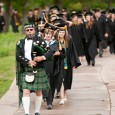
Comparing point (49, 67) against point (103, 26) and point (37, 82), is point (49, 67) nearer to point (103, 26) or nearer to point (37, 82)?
point (37, 82)

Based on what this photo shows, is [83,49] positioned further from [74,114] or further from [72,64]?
[74,114]

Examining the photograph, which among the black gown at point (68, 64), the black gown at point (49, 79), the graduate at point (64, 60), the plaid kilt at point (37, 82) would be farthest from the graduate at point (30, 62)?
the black gown at point (68, 64)

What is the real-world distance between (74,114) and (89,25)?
35.5 ft

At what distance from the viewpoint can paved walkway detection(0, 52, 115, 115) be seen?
41.3 feet

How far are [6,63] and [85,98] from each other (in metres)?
8.38

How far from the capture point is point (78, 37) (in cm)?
2317

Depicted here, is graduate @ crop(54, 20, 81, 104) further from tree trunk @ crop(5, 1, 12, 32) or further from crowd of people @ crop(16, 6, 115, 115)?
tree trunk @ crop(5, 1, 12, 32)

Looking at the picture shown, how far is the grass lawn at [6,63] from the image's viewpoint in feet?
55.9

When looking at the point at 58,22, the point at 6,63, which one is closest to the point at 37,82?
the point at 58,22

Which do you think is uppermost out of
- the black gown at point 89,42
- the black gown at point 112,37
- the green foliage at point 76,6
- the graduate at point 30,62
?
the graduate at point 30,62

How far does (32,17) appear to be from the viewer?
1599 inches

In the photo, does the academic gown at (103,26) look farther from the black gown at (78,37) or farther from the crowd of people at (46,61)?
the crowd of people at (46,61)

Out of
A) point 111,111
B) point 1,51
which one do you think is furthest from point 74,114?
point 1,51

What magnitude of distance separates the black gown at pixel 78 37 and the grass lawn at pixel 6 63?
2.26 metres
